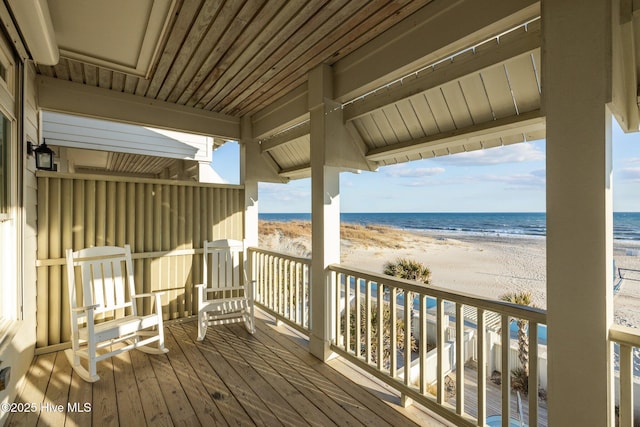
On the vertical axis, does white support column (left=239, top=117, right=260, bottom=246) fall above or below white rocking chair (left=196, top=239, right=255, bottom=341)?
above

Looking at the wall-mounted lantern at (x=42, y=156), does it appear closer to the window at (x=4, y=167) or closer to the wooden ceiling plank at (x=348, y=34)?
the window at (x=4, y=167)

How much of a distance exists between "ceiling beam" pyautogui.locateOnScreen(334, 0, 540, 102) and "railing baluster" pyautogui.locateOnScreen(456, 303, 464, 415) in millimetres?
1647

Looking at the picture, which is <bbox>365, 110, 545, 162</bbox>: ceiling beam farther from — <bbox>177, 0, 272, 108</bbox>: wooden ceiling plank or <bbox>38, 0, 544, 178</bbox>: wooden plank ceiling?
<bbox>177, 0, 272, 108</bbox>: wooden ceiling plank

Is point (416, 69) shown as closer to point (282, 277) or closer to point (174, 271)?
point (282, 277)

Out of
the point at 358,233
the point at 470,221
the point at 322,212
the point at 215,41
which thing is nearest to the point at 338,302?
the point at 322,212

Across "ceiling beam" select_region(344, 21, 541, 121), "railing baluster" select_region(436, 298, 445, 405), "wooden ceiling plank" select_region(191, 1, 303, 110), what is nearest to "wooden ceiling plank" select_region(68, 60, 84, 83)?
"wooden ceiling plank" select_region(191, 1, 303, 110)

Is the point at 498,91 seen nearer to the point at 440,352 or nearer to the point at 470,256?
the point at 440,352

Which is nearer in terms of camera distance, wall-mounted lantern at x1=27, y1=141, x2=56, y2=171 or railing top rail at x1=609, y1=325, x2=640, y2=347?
railing top rail at x1=609, y1=325, x2=640, y2=347

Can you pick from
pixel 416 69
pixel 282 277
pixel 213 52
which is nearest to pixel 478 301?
pixel 416 69

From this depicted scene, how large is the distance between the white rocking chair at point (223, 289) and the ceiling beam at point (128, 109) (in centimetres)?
153

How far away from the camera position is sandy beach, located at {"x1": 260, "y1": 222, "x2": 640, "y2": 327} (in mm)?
16452

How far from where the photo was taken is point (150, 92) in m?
3.41

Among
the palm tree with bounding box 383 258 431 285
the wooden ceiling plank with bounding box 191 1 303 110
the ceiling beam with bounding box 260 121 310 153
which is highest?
the wooden ceiling plank with bounding box 191 1 303 110

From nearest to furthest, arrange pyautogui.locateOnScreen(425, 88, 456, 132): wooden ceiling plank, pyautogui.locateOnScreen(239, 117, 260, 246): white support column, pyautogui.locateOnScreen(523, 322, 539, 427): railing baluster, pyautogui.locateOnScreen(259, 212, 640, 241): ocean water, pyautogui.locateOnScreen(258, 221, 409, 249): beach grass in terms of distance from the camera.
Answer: pyautogui.locateOnScreen(523, 322, 539, 427): railing baluster → pyautogui.locateOnScreen(425, 88, 456, 132): wooden ceiling plank → pyautogui.locateOnScreen(239, 117, 260, 246): white support column → pyautogui.locateOnScreen(259, 212, 640, 241): ocean water → pyautogui.locateOnScreen(258, 221, 409, 249): beach grass
